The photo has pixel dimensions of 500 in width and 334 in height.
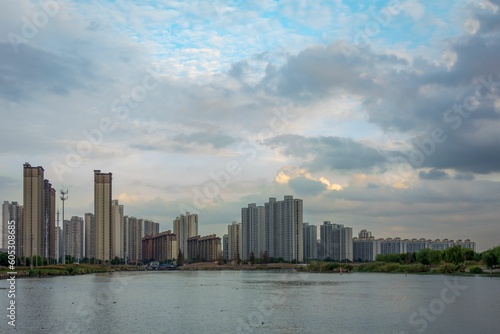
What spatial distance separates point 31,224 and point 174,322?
270 feet

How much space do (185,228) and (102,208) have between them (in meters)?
60.0

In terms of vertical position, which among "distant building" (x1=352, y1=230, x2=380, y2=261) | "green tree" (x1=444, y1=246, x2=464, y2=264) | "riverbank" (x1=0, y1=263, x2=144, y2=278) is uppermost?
"green tree" (x1=444, y1=246, x2=464, y2=264)

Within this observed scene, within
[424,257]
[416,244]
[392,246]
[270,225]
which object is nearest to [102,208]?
[270,225]

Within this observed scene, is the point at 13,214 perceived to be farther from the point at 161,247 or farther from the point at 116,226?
the point at 161,247

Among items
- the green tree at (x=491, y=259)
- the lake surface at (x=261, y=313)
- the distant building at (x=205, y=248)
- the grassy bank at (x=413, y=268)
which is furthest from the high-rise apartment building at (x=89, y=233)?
the lake surface at (x=261, y=313)

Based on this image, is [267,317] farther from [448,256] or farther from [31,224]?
[31,224]

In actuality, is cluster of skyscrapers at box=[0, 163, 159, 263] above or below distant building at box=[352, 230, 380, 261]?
above

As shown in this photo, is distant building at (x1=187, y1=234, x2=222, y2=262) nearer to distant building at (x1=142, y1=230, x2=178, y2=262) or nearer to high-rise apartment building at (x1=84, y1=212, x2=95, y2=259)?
distant building at (x1=142, y1=230, x2=178, y2=262)

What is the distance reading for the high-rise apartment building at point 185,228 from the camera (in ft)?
595

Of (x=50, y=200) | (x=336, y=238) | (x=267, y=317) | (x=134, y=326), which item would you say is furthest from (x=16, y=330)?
(x=336, y=238)

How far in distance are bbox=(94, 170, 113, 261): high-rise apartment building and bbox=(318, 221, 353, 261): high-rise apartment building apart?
248 feet

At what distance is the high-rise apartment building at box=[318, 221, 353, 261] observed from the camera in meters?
177

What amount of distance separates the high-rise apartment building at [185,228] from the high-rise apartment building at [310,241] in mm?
35748

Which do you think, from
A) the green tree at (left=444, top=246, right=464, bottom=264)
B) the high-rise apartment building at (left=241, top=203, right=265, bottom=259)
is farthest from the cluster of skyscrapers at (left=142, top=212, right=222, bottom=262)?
the green tree at (left=444, top=246, right=464, bottom=264)
